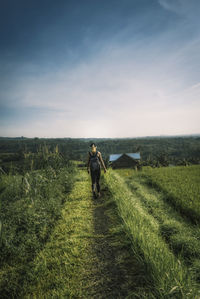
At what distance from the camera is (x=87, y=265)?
225cm

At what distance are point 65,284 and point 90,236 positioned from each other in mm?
1154

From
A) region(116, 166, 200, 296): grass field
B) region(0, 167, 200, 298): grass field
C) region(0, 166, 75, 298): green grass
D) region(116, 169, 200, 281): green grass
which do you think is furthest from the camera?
region(116, 169, 200, 281): green grass

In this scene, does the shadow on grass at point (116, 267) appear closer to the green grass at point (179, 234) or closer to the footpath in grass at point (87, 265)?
the footpath in grass at point (87, 265)

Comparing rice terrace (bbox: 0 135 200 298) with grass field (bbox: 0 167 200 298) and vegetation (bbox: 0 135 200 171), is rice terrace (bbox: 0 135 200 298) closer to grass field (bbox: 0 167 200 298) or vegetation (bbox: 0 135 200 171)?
grass field (bbox: 0 167 200 298)

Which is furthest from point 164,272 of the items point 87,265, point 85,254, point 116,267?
point 85,254

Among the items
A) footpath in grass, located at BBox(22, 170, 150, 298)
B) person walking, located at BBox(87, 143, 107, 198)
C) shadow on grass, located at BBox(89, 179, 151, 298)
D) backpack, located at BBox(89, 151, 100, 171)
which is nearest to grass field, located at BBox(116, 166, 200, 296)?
shadow on grass, located at BBox(89, 179, 151, 298)

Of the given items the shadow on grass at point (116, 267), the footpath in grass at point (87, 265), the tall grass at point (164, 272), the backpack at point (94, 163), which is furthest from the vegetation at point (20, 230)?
the backpack at point (94, 163)

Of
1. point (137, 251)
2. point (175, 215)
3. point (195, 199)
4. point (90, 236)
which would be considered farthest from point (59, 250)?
point (195, 199)

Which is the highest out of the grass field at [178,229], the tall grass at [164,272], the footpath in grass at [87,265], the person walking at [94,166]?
the person walking at [94,166]

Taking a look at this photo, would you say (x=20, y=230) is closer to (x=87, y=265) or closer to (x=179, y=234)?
(x=87, y=265)

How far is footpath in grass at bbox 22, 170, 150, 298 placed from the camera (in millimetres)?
1796

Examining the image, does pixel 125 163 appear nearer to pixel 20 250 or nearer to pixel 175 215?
pixel 175 215

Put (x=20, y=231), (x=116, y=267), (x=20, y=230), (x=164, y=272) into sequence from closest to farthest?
(x=164, y=272), (x=116, y=267), (x=20, y=231), (x=20, y=230)

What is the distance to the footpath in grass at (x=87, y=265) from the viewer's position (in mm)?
1796
